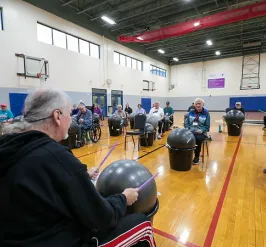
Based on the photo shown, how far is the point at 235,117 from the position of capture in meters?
7.05

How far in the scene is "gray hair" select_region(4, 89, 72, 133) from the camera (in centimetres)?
94

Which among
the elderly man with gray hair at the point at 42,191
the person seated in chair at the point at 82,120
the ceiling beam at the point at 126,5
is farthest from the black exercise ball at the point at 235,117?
the elderly man with gray hair at the point at 42,191

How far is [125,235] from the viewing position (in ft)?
3.50

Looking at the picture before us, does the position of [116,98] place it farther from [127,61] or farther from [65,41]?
[65,41]

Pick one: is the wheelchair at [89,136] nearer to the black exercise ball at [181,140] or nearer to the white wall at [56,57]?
the black exercise ball at [181,140]

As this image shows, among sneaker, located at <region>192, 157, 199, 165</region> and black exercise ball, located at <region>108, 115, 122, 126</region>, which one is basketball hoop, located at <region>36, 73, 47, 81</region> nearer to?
black exercise ball, located at <region>108, 115, 122, 126</region>

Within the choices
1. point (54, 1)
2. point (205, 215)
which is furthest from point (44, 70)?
point (205, 215)

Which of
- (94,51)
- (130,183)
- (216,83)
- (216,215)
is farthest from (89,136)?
(216,83)

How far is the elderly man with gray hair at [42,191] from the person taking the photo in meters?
0.77

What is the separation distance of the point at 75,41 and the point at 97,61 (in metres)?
1.86

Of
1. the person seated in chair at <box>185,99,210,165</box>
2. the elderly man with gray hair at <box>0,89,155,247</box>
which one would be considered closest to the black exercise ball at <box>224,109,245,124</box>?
the person seated in chair at <box>185,99,210,165</box>

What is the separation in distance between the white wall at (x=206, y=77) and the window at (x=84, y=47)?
12.4 m

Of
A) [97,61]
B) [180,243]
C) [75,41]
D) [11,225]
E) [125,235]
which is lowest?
[180,243]

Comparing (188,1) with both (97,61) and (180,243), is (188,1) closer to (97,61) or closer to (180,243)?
(97,61)
